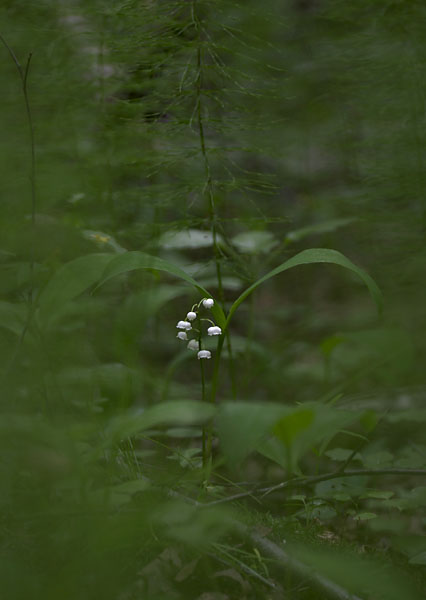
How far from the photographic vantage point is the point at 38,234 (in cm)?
143

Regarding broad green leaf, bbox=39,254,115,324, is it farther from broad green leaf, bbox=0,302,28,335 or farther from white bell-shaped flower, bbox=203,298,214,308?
white bell-shaped flower, bbox=203,298,214,308

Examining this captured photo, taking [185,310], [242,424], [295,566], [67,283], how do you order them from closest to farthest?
1. [242,424]
2. [295,566]
3. [67,283]
4. [185,310]

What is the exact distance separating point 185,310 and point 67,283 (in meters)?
1.35

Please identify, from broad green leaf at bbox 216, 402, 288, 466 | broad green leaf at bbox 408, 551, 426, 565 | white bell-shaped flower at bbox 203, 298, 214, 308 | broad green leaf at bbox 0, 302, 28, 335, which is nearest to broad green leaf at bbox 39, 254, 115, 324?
broad green leaf at bbox 0, 302, 28, 335

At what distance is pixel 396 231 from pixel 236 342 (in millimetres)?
725

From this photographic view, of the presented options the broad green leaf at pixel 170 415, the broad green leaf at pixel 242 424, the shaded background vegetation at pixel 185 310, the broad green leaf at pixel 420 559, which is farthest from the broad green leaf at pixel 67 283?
the broad green leaf at pixel 420 559

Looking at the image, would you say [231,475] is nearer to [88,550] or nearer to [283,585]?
[283,585]

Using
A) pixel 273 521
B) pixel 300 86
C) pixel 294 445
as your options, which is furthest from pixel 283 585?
pixel 300 86

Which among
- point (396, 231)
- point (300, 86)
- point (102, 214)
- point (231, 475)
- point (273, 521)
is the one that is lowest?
point (231, 475)

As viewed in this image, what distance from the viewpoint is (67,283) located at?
3.85 ft

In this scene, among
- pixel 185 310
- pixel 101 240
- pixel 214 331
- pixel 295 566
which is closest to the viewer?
pixel 295 566

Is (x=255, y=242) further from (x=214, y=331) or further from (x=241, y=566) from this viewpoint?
(x=241, y=566)

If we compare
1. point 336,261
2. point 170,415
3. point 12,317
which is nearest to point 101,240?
point 12,317

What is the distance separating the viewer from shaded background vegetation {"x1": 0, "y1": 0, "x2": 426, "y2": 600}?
2.93 ft
